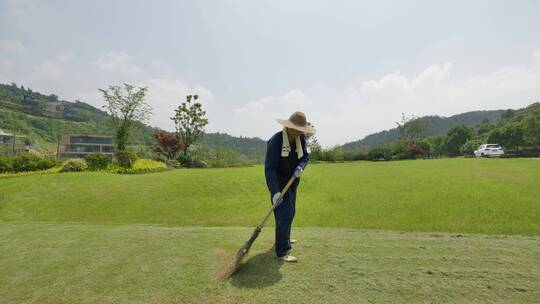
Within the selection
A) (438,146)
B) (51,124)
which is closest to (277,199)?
(438,146)

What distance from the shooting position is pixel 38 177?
35.5 feet

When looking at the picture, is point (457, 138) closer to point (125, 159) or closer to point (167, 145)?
point (167, 145)

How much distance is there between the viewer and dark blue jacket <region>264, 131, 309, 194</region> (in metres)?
3.72

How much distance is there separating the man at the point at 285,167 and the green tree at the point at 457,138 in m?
65.7

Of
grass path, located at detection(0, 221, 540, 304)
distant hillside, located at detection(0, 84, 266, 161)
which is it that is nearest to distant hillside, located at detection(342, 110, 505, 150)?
distant hillside, located at detection(0, 84, 266, 161)

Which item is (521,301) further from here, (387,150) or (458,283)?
(387,150)

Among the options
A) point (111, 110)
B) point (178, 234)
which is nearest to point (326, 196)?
point (178, 234)

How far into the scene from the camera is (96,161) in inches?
555

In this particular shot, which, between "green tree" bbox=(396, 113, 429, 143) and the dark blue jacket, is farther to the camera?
"green tree" bbox=(396, 113, 429, 143)

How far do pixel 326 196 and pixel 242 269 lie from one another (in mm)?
6053

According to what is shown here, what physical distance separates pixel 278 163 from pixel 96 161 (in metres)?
13.6

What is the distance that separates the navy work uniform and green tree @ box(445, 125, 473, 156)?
65736 mm

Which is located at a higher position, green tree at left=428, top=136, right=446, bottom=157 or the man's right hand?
green tree at left=428, top=136, right=446, bottom=157

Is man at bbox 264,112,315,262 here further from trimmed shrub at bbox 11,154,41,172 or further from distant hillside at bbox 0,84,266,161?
distant hillside at bbox 0,84,266,161
